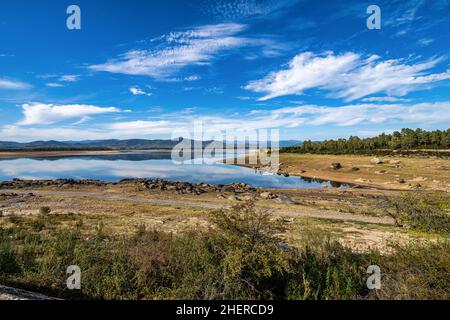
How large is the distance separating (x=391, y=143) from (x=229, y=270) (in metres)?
106

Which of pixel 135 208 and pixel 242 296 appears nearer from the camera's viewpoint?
pixel 242 296

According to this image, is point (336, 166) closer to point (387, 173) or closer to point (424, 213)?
point (387, 173)

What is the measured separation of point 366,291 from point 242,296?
11.5 feet

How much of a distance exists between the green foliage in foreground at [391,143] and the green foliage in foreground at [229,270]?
86.9 meters

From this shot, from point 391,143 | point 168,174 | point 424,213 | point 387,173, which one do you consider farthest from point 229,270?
point 391,143

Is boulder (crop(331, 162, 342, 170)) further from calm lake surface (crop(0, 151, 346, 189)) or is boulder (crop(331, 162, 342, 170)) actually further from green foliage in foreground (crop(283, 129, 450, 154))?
green foliage in foreground (crop(283, 129, 450, 154))

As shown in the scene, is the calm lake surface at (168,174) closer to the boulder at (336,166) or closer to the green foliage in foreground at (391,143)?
the boulder at (336,166)

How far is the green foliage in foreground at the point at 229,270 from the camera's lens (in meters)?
6.60

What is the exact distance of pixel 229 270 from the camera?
22.8 ft

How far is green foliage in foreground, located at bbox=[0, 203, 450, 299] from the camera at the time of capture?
6.60 meters

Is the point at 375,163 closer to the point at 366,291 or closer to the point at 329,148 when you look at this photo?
the point at 329,148
